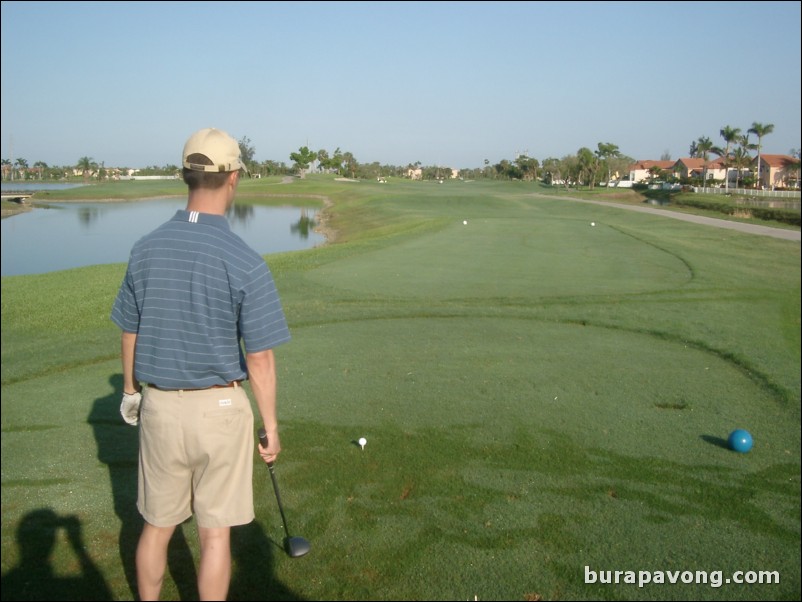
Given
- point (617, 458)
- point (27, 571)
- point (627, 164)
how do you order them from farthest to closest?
point (627, 164) → point (617, 458) → point (27, 571)

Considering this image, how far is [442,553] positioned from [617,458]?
6.68 feet

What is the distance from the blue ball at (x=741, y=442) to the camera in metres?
5.41

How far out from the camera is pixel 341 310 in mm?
11109

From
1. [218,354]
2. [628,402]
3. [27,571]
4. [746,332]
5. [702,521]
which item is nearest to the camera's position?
[218,354]

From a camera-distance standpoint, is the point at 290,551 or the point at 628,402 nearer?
the point at 290,551

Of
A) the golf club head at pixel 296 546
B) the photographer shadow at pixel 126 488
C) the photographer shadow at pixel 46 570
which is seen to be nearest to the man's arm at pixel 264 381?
the golf club head at pixel 296 546

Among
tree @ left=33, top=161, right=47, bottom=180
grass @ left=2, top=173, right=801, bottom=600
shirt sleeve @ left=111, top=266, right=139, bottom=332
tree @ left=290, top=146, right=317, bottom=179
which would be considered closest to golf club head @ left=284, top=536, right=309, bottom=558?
grass @ left=2, top=173, right=801, bottom=600

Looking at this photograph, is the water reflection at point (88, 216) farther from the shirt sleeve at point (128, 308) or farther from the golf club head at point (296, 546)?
the shirt sleeve at point (128, 308)

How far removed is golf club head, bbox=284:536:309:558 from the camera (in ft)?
12.3

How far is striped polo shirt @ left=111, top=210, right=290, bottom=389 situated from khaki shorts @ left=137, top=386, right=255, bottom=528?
0.30ft

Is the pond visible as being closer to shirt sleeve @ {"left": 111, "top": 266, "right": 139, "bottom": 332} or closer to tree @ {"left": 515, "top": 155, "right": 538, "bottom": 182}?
shirt sleeve @ {"left": 111, "top": 266, "right": 139, "bottom": 332}

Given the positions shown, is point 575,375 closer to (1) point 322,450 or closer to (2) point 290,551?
(1) point 322,450

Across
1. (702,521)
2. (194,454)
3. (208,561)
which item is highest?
(194,454)

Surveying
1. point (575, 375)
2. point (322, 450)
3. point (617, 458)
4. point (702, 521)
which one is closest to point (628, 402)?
point (575, 375)
